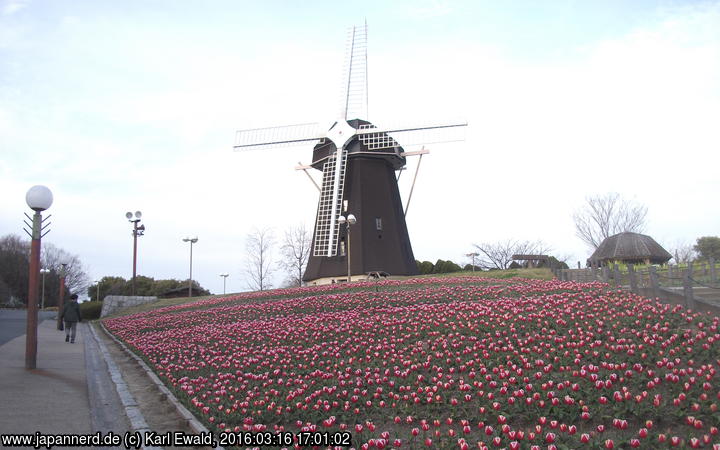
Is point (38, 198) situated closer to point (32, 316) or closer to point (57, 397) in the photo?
point (32, 316)

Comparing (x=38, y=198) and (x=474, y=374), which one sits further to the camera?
(x=38, y=198)

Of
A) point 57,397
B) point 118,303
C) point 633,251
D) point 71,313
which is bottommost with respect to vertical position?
point 57,397

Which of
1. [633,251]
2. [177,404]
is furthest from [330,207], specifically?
[177,404]

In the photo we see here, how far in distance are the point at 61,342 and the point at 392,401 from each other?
1500 cm

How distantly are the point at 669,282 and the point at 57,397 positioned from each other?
20.8 m

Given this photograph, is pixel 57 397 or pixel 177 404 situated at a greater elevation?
pixel 57 397

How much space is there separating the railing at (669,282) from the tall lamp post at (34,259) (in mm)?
13957

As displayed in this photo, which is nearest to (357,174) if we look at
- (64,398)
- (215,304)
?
(215,304)

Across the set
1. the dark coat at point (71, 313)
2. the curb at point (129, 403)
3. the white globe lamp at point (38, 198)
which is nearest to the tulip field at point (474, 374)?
the curb at point (129, 403)

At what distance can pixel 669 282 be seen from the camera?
2180 cm

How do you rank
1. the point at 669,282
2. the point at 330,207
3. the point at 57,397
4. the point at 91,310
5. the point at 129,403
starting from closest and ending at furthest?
the point at 57,397
the point at 129,403
the point at 669,282
the point at 330,207
the point at 91,310

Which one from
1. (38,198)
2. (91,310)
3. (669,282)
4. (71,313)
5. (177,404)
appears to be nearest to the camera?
(177,404)

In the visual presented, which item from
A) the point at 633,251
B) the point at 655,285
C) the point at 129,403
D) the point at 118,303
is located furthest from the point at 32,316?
the point at 633,251

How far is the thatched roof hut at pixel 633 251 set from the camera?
39594 millimetres
